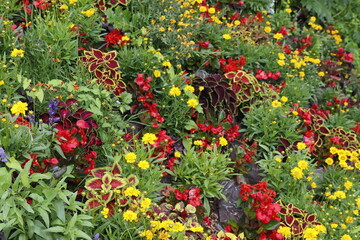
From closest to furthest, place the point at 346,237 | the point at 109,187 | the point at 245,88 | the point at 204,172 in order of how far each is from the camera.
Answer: the point at 109,187 < the point at 346,237 < the point at 204,172 < the point at 245,88

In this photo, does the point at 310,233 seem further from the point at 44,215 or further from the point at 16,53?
the point at 16,53

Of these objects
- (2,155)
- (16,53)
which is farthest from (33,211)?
(16,53)

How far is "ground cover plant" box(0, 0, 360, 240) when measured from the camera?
8.93ft

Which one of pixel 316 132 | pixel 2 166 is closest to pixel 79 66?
pixel 2 166

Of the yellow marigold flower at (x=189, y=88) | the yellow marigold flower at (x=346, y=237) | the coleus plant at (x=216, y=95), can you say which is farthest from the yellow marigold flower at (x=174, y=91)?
the yellow marigold flower at (x=346, y=237)

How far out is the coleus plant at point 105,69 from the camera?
12.2 feet

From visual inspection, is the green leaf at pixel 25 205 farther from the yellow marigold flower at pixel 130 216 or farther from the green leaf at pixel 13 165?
the yellow marigold flower at pixel 130 216

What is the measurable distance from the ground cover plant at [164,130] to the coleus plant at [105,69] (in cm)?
1

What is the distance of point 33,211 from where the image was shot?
7.39 ft

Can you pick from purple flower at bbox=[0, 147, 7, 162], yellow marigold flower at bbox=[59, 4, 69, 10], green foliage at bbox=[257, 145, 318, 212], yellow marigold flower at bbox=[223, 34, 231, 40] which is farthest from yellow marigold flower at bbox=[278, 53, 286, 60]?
purple flower at bbox=[0, 147, 7, 162]

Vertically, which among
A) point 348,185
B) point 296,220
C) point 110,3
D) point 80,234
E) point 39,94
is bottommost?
point 296,220

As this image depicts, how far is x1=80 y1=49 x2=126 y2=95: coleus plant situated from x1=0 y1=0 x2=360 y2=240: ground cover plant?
1 cm

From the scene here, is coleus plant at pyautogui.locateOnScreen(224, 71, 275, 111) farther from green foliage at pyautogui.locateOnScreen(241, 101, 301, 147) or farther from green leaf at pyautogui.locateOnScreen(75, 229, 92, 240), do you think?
green leaf at pyautogui.locateOnScreen(75, 229, 92, 240)

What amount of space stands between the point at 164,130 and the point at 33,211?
169 cm
